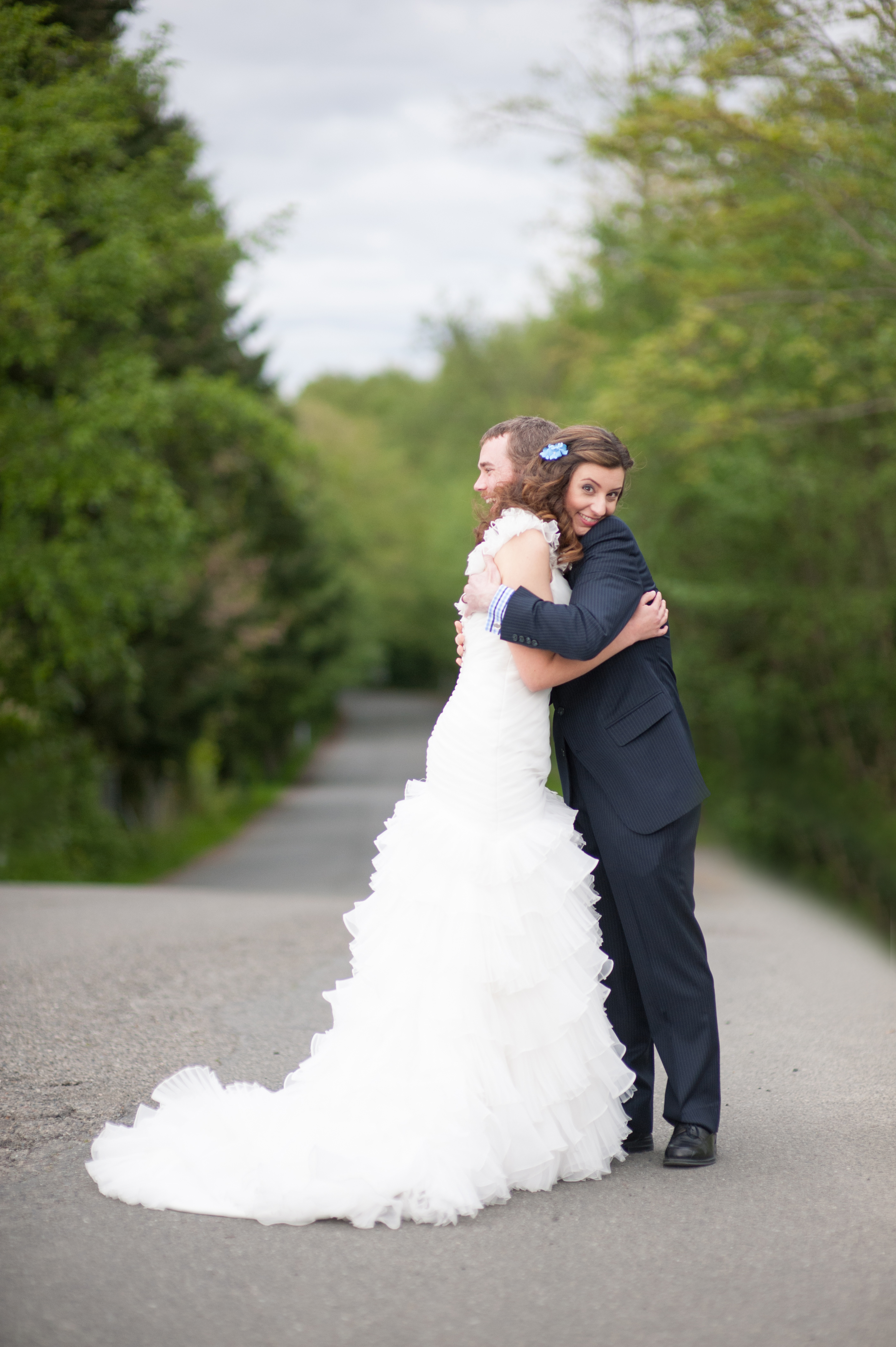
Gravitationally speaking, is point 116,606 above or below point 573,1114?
above

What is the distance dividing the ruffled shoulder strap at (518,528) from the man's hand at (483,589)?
45 millimetres

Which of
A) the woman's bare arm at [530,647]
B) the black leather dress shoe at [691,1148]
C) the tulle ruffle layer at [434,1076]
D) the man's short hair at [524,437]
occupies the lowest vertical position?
the black leather dress shoe at [691,1148]

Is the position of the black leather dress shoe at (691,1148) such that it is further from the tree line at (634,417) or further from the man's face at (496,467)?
the tree line at (634,417)

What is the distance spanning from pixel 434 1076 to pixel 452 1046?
0.10 meters

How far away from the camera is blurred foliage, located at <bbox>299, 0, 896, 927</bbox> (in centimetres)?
1191

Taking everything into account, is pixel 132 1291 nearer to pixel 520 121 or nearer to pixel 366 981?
pixel 366 981

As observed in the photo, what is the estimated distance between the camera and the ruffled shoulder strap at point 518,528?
3951 mm

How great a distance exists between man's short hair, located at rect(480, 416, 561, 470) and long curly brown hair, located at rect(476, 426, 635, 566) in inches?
2.1

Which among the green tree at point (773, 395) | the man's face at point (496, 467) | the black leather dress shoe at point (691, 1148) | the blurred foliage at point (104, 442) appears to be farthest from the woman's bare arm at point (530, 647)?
the blurred foliage at point (104, 442)

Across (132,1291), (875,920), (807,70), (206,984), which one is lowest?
(875,920)

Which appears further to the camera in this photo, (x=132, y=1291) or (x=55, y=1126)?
(x=55, y=1126)

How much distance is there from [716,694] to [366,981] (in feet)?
57.6

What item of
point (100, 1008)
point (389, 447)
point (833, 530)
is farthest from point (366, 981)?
point (389, 447)

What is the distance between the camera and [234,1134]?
3760 millimetres
